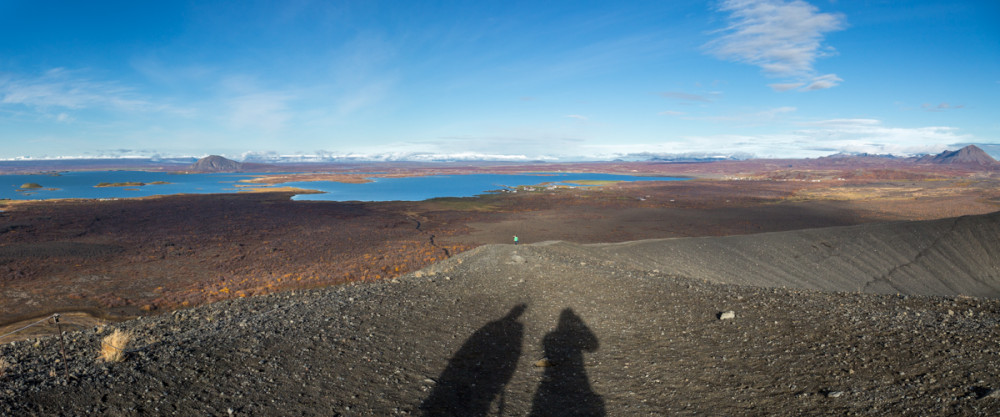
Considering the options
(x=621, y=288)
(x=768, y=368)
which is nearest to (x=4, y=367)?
(x=768, y=368)

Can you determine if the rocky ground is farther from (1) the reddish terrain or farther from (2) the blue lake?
(2) the blue lake

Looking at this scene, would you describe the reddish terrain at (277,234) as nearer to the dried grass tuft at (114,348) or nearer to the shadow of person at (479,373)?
the dried grass tuft at (114,348)

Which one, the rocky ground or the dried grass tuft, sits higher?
the dried grass tuft

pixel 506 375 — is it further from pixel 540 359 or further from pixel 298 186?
pixel 298 186

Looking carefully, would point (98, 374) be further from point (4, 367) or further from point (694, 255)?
point (694, 255)

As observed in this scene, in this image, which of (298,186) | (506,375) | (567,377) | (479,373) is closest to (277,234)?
(479,373)

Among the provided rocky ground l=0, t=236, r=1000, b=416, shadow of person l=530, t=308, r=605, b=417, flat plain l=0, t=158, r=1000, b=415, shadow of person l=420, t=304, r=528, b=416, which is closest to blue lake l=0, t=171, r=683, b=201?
flat plain l=0, t=158, r=1000, b=415

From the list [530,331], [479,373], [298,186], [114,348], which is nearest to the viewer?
[114,348]
